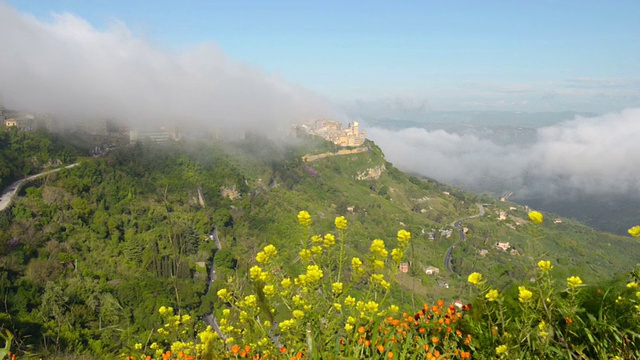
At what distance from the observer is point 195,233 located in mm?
36219

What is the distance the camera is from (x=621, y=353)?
2.19m

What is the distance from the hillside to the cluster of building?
3696mm

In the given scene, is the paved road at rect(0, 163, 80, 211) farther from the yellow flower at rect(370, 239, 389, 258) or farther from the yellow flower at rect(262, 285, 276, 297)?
the yellow flower at rect(370, 239, 389, 258)

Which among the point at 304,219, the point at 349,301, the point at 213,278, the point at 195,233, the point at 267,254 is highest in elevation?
the point at 304,219

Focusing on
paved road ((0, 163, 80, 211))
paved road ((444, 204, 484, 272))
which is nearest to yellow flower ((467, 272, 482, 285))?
paved road ((0, 163, 80, 211))

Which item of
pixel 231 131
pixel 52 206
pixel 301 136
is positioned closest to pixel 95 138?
pixel 52 206

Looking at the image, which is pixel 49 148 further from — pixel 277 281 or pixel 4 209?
pixel 277 281

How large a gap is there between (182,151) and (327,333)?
2092 inches

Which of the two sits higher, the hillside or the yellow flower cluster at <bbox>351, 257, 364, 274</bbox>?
the yellow flower cluster at <bbox>351, 257, 364, 274</bbox>

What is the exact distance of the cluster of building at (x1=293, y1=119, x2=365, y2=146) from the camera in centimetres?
8025

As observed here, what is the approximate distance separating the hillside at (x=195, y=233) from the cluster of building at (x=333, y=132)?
12.1 feet

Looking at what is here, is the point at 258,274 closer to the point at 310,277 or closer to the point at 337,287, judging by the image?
the point at 310,277

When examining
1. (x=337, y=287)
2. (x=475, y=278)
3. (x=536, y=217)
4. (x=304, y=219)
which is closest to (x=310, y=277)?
(x=337, y=287)

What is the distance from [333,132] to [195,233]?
50322 mm
